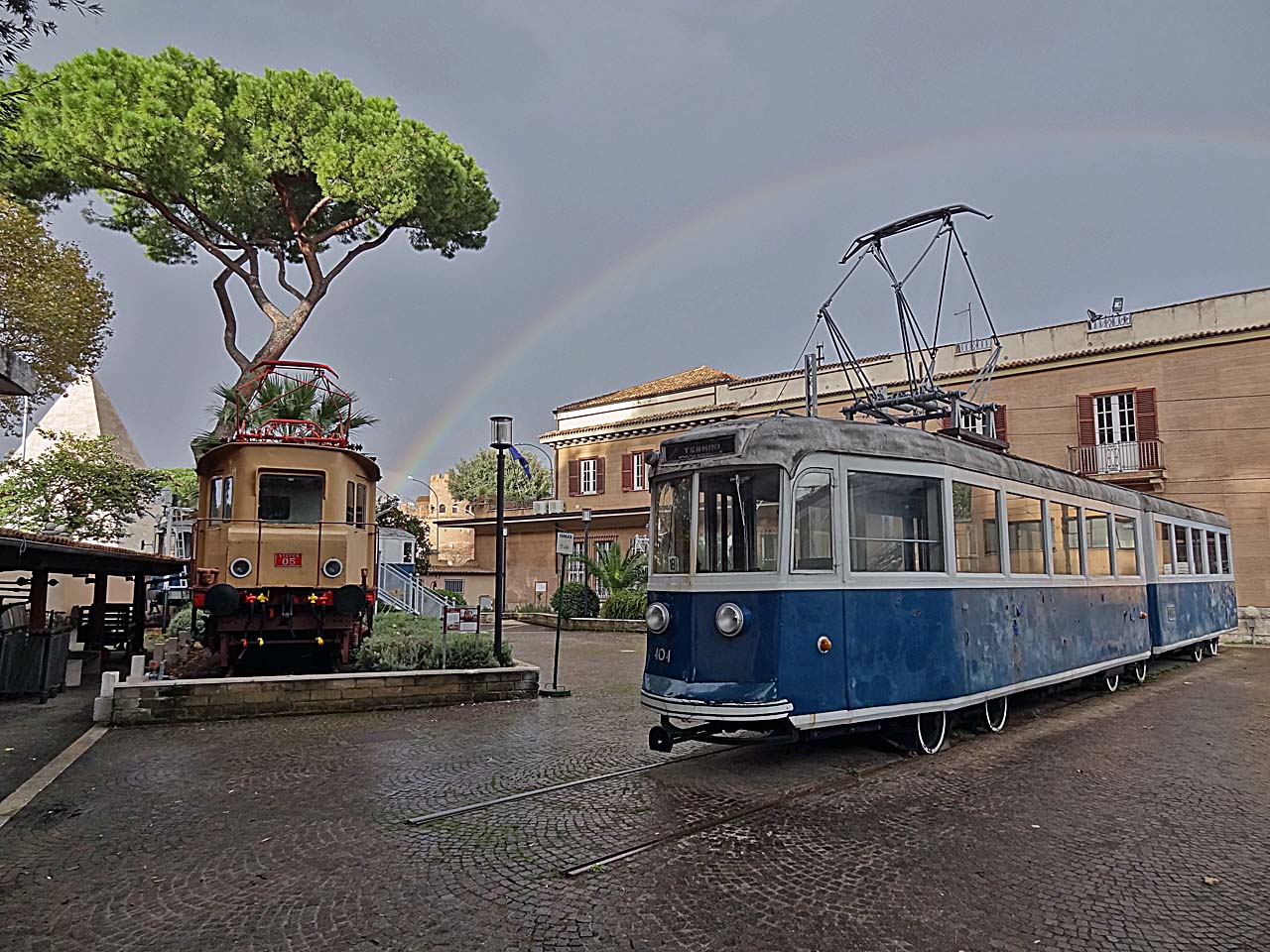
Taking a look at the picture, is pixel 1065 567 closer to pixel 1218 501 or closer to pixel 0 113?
pixel 0 113

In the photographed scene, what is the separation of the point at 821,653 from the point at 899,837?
1579mm

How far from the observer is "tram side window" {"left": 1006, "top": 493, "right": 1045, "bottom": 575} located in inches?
338

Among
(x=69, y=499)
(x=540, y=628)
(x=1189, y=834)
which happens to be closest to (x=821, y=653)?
(x=1189, y=834)

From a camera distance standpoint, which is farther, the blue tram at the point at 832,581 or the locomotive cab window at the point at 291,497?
the locomotive cab window at the point at 291,497

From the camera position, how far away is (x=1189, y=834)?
5613 millimetres

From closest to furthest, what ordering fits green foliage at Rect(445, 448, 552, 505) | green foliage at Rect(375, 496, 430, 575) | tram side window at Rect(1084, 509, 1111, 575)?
tram side window at Rect(1084, 509, 1111, 575) < green foliage at Rect(375, 496, 430, 575) < green foliage at Rect(445, 448, 552, 505)

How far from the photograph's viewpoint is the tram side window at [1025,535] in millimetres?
8586

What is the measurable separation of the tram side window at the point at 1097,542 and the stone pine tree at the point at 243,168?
1903cm

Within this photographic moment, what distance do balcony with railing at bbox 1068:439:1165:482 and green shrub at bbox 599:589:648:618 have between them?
1250cm

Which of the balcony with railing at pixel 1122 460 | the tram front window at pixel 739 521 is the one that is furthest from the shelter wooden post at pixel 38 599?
the balcony with railing at pixel 1122 460

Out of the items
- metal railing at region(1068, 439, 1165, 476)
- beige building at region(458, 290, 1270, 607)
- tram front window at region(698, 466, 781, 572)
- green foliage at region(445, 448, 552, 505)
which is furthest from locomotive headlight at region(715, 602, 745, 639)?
green foliage at region(445, 448, 552, 505)

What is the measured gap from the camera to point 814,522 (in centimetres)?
692

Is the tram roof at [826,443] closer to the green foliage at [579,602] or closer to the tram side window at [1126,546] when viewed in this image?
the tram side window at [1126,546]

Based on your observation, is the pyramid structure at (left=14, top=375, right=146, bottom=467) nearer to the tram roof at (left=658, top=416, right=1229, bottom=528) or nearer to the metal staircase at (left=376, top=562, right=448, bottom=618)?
the metal staircase at (left=376, top=562, right=448, bottom=618)
